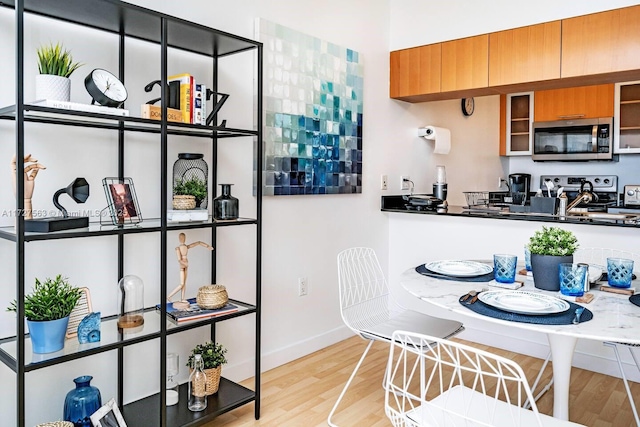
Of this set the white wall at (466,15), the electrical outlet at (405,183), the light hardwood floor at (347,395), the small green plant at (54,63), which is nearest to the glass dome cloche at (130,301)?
the light hardwood floor at (347,395)

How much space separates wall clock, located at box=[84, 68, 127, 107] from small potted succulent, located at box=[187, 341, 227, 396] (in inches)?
45.7

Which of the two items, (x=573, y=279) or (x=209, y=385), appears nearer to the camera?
(x=573, y=279)

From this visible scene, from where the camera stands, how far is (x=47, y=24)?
188 cm

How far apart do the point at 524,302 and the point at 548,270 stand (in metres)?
0.27

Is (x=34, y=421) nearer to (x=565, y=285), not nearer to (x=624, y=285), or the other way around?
(x=565, y=285)

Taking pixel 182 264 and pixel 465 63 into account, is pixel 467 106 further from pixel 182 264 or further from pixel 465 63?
Result: pixel 182 264

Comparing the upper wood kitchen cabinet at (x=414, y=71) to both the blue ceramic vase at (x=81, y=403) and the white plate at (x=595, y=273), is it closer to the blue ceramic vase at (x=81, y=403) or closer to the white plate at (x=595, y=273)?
the white plate at (x=595, y=273)

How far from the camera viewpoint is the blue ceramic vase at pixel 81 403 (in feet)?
6.06

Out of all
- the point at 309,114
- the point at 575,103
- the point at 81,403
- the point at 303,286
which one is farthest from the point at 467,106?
the point at 81,403

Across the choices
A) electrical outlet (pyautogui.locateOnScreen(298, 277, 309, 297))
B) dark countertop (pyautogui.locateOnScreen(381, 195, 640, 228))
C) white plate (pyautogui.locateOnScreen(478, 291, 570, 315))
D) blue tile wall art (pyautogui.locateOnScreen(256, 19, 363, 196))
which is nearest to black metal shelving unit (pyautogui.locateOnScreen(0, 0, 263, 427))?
blue tile wall art (pyautogui.locateOnScreen(256, 19, 363, 196))

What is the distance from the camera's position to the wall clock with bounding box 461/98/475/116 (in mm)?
4770

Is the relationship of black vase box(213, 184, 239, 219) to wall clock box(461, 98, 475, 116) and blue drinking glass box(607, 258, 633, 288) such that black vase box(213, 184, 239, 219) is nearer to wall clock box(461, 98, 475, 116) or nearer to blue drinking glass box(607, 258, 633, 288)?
blue drinking glass box(607, 258, 633, 288)

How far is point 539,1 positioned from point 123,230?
279 centimetres

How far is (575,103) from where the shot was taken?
201 inches
